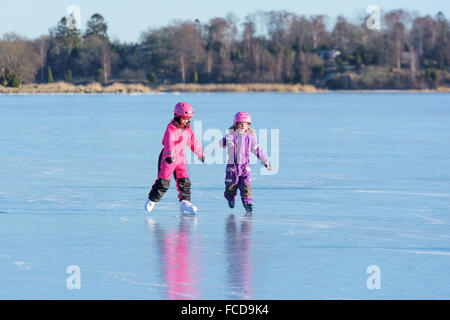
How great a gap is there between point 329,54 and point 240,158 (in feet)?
354

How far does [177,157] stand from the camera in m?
8.89

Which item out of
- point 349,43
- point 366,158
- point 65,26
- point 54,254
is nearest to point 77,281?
point 54,254

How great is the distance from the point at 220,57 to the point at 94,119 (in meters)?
85.2

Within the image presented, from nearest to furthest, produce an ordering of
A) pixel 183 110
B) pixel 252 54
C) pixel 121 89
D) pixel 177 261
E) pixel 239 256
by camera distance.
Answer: pixel 177 261 < pixel 239 256 < pixel 183 110 < pixel 121 89 < pixel 252 54

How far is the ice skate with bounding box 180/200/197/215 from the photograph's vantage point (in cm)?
884

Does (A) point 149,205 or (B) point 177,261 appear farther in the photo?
(A) point 149,205

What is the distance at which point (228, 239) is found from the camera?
7.42m

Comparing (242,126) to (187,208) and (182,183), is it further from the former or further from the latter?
(187,208)

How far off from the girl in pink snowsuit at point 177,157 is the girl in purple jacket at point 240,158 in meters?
0.36

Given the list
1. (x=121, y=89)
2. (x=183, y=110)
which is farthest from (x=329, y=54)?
(x=183, y=110)

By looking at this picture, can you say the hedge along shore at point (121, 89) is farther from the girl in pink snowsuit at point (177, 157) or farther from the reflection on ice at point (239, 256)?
the reflection on ice at point (239, 256)

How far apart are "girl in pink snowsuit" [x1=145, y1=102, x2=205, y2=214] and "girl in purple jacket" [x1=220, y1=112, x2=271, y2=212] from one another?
0.36m

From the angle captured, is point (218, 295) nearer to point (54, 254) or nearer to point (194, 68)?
point (54, 254)

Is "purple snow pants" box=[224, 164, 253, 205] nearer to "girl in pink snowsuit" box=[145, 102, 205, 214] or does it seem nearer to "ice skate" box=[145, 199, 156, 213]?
"girl in pink snowsuit" box=[145, 102, 205, 214]
